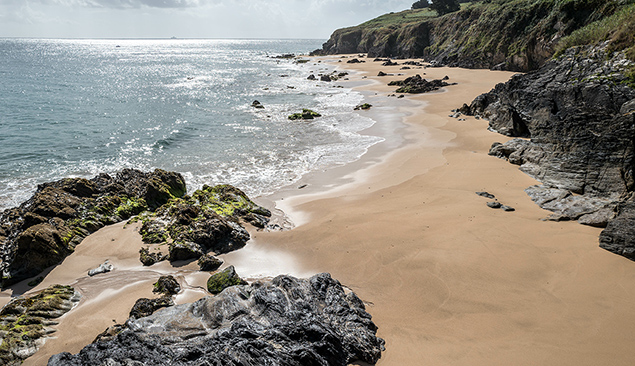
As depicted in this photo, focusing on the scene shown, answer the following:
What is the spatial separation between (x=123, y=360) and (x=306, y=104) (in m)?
34.6

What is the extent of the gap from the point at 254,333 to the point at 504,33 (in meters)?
51.3

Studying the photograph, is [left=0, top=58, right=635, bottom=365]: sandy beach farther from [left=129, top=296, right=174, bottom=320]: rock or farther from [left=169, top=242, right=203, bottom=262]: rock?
[left=129, top=296, right=174, bottom=320]: rock

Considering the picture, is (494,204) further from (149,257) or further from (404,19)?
(404,19)

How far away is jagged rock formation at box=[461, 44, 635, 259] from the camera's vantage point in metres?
9.70

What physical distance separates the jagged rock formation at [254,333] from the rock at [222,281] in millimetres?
1653

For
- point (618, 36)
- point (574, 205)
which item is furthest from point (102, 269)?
point (618, 36)

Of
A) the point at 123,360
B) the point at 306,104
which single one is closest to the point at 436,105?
the point at 306,104

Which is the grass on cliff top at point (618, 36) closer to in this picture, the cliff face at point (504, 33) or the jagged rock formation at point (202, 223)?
the jagged rock formation at point (202, 223)

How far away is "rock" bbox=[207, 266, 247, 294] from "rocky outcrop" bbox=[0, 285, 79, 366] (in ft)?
10.7

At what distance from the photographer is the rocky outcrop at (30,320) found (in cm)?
608

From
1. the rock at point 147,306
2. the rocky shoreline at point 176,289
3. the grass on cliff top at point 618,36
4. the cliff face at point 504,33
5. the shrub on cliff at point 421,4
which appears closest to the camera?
the rocky shoreline at point 176,289

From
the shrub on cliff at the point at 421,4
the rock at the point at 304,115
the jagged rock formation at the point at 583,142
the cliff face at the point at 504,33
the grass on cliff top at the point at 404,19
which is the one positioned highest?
the shrub on cliff at the point at 421,4

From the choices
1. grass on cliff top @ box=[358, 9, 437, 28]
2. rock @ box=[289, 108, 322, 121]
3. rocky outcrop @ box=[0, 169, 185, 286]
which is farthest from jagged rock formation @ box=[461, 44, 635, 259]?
grass on cliff top @ box=[358, 9, 437, 28]

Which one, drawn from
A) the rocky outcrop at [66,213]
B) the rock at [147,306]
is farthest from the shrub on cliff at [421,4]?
the rock at [147,306]
